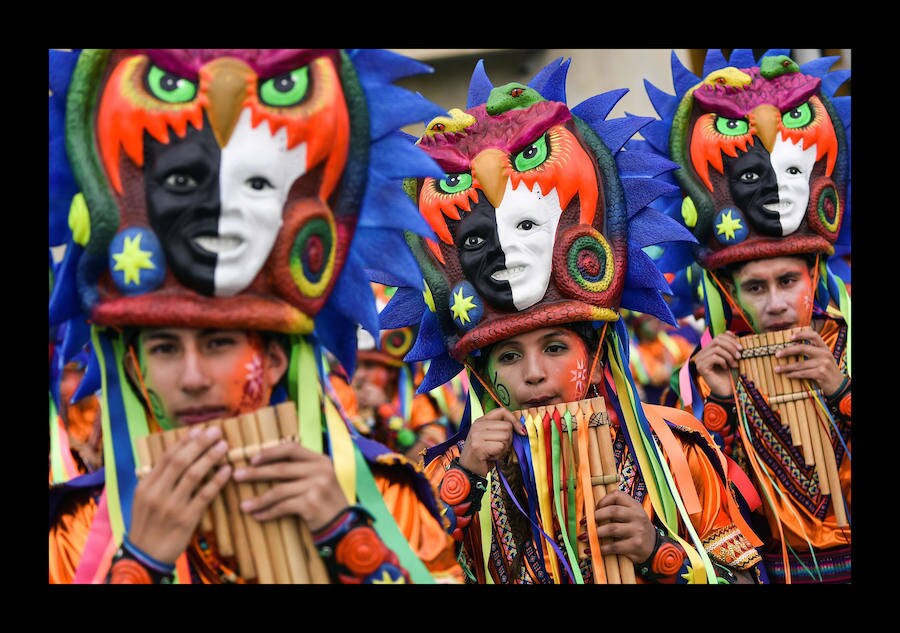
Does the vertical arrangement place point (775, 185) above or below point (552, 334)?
above

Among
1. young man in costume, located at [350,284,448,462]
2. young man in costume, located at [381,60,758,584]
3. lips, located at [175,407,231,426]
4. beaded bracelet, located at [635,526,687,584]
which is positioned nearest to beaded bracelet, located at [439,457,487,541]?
young man in costume, located at [381,60,758,584]

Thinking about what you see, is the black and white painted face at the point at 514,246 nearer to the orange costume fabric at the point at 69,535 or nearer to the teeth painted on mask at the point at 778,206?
the teeth painted on mask at the point at 778,206

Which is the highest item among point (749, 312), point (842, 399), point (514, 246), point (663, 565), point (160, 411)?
point (514, 246)

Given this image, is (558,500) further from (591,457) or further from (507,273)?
(507,273)

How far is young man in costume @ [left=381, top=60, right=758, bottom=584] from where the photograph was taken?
13.5 feet

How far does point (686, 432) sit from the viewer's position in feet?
15.5

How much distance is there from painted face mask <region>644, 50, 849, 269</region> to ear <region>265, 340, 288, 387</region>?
2804 millimetres

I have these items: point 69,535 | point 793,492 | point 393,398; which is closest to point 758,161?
point 793,492

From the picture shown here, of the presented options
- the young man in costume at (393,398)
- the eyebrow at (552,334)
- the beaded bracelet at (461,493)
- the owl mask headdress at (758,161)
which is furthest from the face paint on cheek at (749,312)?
the young man in costume at (393,398)

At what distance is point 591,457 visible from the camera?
4086 millimetres

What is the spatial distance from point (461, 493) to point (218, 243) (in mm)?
1501

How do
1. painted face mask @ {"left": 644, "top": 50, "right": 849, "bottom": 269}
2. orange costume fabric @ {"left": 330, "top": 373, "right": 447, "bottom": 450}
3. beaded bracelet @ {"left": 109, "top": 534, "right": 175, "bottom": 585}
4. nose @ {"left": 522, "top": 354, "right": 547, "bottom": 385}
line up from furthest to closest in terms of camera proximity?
orange costume fabric @ {"left": 330, "top": 373, "right": 447, "bottom": 450} → painted face mask @ {"left": 644, "top": 50, "right": 849, "bottom": 269} → nose @ {"left": 522, "top": 354, "right": 547, "bottom": 385} → beaded bracelet @ {"left": 109, "top": 534, "right": 175, "bottom": 585}

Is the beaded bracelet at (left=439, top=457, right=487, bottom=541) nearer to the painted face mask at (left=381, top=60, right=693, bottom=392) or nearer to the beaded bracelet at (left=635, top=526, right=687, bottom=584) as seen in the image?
the painted face mask at (left=381, top=60, right=693, bottom=392)

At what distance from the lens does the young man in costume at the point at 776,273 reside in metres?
5.30
